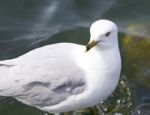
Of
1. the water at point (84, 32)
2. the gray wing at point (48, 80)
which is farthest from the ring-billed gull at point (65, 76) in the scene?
the water at point (84, 32)

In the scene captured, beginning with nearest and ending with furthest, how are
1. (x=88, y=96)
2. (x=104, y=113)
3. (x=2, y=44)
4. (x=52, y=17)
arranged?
(x=88, y=96)
(x=104, y=113)
(x=2, y=44)
(x=52, y=17)

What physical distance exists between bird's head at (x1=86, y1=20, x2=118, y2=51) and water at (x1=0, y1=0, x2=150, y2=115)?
1.44 meters

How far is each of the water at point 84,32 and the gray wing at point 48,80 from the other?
895 millimetres

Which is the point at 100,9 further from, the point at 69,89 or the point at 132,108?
the point at 69,89

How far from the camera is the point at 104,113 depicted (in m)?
6.20

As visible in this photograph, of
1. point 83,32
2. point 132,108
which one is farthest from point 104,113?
point 83,32

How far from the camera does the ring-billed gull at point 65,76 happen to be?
5.18 metres

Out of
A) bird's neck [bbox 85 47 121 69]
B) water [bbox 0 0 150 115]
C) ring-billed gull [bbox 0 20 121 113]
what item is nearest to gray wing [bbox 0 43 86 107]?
ring-billed gull [bbox 0 20 121 113]

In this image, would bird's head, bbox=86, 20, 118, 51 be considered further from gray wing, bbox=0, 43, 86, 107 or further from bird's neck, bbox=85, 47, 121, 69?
gray wing, bbox=0, 43, 86, 107

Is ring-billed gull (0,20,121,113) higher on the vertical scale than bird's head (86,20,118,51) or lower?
lower

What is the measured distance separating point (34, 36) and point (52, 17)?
2.05 ft

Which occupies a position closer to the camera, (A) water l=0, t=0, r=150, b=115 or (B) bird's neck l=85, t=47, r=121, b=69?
(B) bird's neck l=85, t=47, r=121, b=69

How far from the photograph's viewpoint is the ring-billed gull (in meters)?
5.18

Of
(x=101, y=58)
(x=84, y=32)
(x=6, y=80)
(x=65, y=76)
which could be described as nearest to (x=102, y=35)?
(x=101, y=58)
